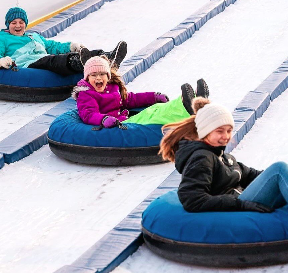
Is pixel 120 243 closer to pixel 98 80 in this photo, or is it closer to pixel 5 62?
pixel 98 80

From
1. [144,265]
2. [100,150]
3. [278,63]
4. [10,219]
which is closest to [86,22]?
[278,63]

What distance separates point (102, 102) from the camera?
5859 mm

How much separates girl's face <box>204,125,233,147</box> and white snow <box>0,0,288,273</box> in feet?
1.92

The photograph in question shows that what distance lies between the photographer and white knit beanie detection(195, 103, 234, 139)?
156 inches

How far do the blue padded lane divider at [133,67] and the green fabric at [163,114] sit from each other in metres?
0.75

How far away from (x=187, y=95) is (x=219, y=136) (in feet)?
3.82

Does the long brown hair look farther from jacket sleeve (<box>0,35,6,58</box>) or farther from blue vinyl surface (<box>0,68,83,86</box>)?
jacket sleeve (<box>0,35,6,58</box>)

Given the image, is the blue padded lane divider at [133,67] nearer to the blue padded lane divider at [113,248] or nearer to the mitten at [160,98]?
the mitten at [160,98]

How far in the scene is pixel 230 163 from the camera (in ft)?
13.7

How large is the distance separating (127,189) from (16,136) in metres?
1.27

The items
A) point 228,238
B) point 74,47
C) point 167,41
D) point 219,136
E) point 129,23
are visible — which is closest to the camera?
point 228,238

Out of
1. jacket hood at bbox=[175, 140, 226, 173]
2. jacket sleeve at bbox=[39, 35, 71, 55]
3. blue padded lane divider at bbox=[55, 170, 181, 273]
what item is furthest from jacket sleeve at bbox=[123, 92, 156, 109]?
jacket hood at bbox=[175, 140, 226, 173]

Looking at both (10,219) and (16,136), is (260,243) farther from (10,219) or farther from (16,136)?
(16,136)

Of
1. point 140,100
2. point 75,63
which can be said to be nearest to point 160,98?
point 140,100
